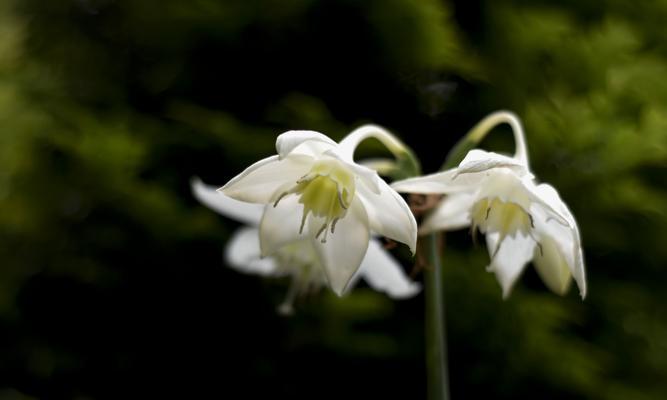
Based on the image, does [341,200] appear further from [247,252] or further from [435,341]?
[247,252]

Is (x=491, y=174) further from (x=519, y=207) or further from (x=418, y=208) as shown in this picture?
(x=418, y=208)

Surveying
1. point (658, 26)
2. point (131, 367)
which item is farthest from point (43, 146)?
point (658, 26)

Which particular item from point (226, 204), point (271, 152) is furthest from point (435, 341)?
point (271, 152)

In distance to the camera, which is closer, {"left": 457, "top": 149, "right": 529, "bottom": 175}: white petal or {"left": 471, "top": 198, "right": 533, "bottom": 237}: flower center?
{"left": 457, "top": 149, "right": 529, "bottom": 175}: white petal

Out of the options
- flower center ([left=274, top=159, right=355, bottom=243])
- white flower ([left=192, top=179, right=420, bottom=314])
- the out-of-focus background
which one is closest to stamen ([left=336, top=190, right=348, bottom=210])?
flower center ([left=274, top=159, right=355, bottom=243])

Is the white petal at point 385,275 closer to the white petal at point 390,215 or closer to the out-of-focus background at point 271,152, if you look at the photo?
the out-of-focus background at point 271,152

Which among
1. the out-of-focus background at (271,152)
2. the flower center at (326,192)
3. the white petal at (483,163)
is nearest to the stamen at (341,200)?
the flower center at (326,192)

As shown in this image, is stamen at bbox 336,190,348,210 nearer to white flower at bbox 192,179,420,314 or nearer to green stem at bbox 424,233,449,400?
green stem at bbox 424,233,449,400
